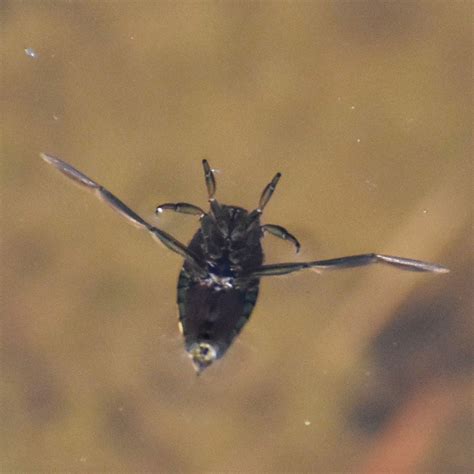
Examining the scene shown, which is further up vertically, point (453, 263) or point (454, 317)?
point (453, 263)

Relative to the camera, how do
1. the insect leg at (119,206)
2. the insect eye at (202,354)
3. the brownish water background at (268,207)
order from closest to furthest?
the insect leg at (119,206) < the insect eye at (202,354) < the brownish water background at (268,207)

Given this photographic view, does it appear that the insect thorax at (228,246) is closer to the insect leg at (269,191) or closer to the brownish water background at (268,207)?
the insect leg at (269,191)

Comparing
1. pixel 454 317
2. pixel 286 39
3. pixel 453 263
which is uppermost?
pixel 286 39

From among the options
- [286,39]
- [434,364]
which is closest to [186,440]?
[434,364]

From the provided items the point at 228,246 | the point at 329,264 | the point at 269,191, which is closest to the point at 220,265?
the point at 228,246

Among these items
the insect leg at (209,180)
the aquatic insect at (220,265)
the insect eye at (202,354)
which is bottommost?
the insect eye at (202,354)

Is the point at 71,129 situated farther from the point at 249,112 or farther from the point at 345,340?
the point at 345,340

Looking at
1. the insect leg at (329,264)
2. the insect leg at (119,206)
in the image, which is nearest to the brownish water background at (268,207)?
the insect leg at (119,206)
